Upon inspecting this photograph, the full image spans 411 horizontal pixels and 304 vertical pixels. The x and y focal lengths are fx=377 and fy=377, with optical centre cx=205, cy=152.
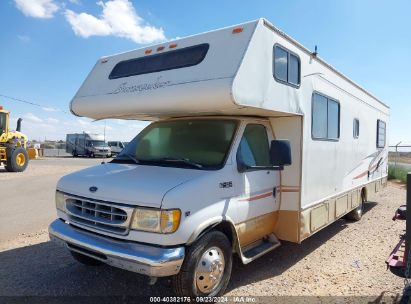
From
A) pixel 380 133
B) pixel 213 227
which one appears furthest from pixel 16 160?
pixel 213 227

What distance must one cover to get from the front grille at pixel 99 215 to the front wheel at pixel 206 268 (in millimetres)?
723

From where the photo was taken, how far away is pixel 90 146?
37500mm

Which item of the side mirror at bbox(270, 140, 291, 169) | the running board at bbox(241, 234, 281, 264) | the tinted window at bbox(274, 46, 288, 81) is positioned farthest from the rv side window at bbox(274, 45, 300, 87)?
the running board at bbox(241, 234, 281, 264)

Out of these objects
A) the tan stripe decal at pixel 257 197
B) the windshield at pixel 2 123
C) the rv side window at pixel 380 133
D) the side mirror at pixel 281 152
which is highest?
the windshield at pixel 2 123

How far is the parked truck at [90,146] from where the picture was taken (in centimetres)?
3734

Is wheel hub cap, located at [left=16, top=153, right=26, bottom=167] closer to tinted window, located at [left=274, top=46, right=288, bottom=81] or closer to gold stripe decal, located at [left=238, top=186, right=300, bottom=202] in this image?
gold stripe decal, located at [left=238, top=186, right=300, bottom=202]

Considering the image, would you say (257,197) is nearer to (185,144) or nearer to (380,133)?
(185,144)

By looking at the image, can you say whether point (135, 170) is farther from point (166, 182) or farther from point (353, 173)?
point (353, 173)

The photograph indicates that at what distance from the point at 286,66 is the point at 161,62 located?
1.68m

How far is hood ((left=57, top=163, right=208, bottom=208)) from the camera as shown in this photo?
12.4 ft

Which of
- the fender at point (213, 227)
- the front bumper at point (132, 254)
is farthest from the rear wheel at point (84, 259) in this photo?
the fender at point (213, 227)

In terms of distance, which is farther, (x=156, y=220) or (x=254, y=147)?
(x=254, y=147)

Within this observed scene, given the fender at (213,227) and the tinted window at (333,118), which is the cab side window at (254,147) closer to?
the fender at (213,227)

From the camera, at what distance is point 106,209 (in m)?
4.04
